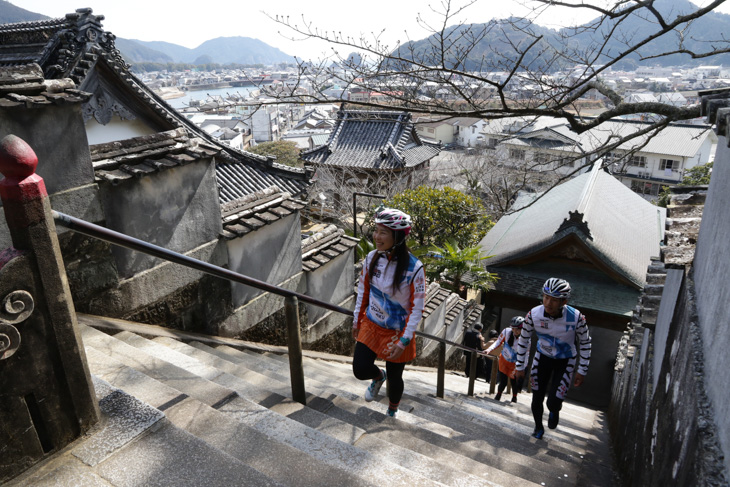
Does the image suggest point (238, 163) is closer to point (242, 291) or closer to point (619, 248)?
point (242, 291)

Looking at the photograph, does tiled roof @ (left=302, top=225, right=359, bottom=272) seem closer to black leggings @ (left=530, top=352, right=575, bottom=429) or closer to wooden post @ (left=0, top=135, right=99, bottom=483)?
black leggings @ (left=530, top=352, right=575, bottom=429)

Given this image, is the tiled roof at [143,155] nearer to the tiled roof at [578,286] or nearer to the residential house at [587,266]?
the residential house at [587,266]

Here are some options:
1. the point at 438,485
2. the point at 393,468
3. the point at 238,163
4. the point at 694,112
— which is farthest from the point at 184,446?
the point at 238,163

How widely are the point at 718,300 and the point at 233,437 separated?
2444mm

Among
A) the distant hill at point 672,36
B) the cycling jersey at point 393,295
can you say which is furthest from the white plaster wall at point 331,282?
the distant hill at point 672,36

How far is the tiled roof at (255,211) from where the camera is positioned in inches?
196

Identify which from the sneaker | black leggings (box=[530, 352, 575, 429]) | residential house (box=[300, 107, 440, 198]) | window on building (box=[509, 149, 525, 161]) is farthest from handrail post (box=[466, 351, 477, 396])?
window on building (box=[509, 149, 525, 161])

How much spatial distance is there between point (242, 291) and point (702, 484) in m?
4.16

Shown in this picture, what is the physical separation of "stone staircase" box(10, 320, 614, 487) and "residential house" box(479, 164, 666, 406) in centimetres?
601

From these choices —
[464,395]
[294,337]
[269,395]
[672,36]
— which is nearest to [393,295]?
[294,337]

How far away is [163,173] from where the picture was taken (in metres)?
4.25

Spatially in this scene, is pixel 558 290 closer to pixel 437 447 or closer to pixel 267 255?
pixel 437 447

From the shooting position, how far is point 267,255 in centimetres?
536

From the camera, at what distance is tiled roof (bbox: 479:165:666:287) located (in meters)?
11.2
